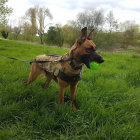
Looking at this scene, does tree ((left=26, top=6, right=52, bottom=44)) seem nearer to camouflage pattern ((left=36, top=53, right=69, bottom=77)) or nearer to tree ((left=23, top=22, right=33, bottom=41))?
tree ((left=23, top=22, right=33, bottom=41))

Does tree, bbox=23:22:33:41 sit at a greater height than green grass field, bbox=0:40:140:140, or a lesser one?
greater

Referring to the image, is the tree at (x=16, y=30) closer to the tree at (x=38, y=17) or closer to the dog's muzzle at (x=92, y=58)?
the tree at (x=38, y=17)

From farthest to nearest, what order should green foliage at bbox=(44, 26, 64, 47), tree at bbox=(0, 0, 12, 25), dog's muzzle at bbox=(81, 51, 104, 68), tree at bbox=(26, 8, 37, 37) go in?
tree at bbox=(26, 8, 37, 37) → green foliage at bbox=(44, 26, 64, 47) → tree at bbox=(0, 0, 12, 25) → dog's muzzle at bbox=(81, 51, 104, 68)

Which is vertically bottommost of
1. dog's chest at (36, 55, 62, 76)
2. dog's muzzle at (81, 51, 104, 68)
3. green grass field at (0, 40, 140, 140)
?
green grass field at (0, 40, 140, 140)

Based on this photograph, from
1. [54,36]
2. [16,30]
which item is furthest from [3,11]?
[16,30]

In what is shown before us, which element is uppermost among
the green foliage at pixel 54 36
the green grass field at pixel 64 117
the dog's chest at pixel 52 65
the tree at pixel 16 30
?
the tree at pixel 16 30

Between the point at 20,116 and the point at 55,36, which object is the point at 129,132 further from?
the point at 55,36

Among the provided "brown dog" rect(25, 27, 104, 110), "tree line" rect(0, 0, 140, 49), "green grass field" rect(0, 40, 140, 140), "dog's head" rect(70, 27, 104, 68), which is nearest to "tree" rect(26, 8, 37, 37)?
"tree line" rect(0, 0, 140, 49)

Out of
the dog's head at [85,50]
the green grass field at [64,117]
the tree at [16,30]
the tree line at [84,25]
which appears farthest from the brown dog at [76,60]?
the tree at [16,30]

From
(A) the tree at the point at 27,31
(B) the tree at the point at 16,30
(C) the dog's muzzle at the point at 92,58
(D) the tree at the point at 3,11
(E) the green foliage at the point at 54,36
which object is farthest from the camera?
(B) the tree at the point at 16,30

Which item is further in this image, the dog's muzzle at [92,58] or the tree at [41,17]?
the tree at [41,17]

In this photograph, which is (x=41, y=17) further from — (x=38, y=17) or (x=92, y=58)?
(x=92, y=58)

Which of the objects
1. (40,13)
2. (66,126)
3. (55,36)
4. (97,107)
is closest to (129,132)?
(97,107)

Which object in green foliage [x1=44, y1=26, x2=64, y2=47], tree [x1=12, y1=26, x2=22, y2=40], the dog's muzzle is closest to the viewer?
the dog's muzzle
